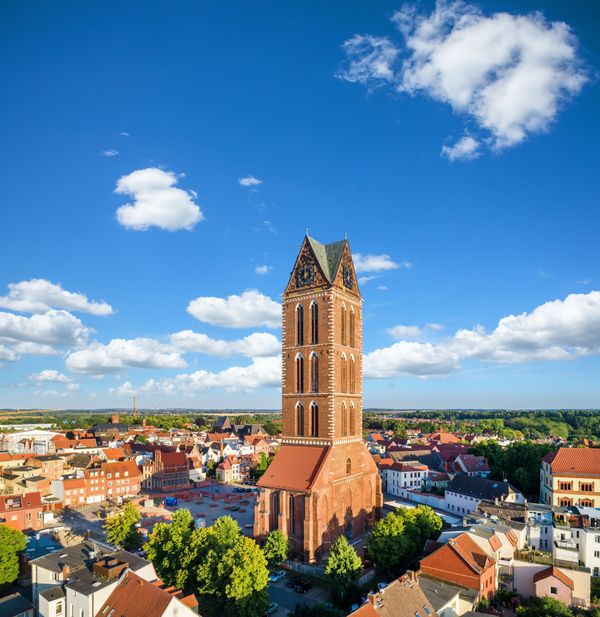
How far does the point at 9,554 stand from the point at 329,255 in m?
48.5

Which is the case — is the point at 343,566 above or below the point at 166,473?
above

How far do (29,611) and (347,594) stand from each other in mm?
26841

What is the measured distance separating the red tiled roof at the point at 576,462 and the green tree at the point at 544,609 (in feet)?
128

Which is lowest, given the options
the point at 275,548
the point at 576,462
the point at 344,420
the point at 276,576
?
the point at 276,576

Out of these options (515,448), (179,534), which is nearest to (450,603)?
(179,534)

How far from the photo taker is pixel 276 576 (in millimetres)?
51031

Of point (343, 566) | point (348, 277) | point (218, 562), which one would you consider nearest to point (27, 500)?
point (218, 562)

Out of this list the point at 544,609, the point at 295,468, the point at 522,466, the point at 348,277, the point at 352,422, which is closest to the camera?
the point at 544,609

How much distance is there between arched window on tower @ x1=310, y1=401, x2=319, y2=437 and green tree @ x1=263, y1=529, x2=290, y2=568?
12085mm

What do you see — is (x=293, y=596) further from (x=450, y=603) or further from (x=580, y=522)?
(x=580, y=522)

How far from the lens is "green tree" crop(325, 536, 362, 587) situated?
44.5m

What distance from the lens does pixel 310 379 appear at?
61.6 m

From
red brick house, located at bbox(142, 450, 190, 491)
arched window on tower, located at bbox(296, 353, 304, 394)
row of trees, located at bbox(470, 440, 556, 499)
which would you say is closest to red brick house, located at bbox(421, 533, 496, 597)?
arched window on tower, located at bbox(296, 353, 304, 394)

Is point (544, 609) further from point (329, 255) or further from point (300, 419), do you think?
point (329, 255)
